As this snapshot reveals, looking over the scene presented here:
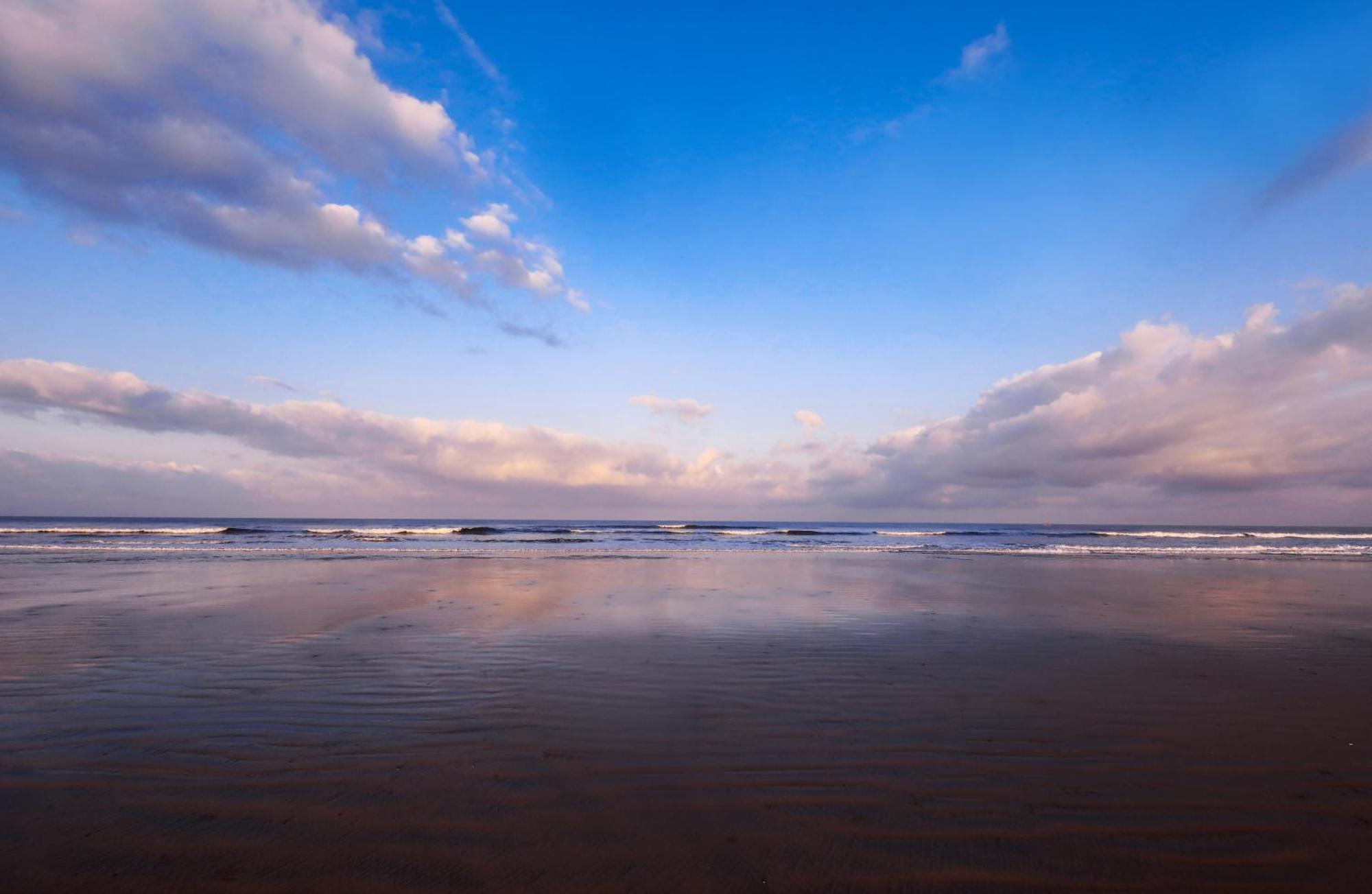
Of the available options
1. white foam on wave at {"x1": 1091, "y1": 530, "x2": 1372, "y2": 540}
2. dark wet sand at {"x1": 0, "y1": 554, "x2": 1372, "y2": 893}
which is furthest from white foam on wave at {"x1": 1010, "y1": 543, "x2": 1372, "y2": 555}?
dark wet sand at {"x1": 0, "y1": 554, "x2": 1372, "y2": 893}

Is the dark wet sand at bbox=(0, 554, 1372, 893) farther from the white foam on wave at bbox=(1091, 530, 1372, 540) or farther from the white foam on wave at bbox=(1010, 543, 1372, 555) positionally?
the white foam on wave at bbox=(1091, 530, 1372, 540)

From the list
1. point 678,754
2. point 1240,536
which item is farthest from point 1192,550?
point 678,754

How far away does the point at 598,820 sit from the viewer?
4.11m

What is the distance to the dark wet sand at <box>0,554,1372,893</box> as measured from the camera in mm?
3650

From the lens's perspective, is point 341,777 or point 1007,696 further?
point 1007,696

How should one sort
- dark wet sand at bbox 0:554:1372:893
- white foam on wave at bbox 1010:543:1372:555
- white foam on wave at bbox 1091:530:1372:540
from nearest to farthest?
dark wet sand at bbox 0:554:1372:893, white foam on wave at bbox 1010:543:1372:555, white foam on wave at bbox 1091:530:1372:540

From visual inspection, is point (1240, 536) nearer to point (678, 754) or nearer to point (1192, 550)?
point (1192, 550)

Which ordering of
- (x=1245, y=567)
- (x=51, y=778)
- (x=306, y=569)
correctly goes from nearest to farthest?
(x=51, y=778) → (x=306, y=569) → (x=1245, y=567)

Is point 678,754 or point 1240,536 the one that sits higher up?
point 1240,536

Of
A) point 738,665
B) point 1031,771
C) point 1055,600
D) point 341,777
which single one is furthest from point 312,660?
point 1055,600

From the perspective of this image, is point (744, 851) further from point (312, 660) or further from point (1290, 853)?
point (312, 660)

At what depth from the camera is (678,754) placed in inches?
208

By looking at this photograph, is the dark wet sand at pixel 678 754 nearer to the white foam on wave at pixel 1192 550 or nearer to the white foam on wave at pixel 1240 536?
the white foam on wave at pixel 1192 550

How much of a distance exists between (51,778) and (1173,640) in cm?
1422
